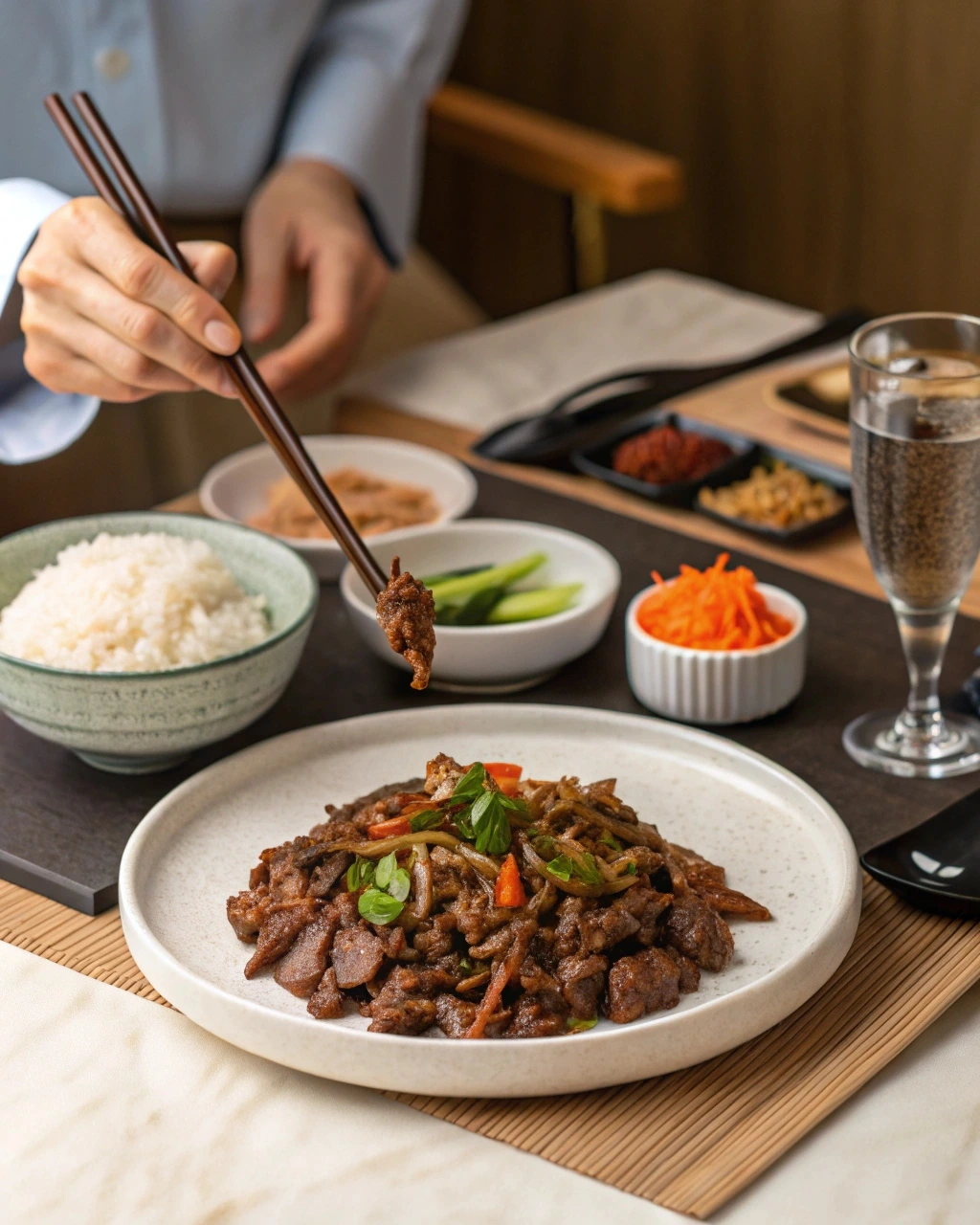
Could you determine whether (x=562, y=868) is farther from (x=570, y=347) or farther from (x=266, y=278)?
(x=570, y=347)

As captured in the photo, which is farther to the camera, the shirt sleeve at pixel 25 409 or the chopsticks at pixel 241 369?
the shirt sleeve at pixel 25 409

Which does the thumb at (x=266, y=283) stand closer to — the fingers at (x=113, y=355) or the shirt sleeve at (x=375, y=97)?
the shirt sleeve at (x=375, y=97)

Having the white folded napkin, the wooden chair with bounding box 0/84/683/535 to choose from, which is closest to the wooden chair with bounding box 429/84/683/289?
the wooden chair with bounding box 0/84/683/535

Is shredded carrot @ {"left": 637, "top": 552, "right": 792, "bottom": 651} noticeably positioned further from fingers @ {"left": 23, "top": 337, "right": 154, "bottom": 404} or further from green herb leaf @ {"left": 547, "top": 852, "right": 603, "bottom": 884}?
fingers @ {"left": 23, "top": 337, "right": 154, "bottom": 404}

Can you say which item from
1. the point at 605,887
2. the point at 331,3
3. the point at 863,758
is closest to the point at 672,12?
the point at 331,3

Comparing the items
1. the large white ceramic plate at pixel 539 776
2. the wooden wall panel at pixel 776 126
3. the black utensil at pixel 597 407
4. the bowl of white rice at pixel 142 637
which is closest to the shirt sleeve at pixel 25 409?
the bowl of white rice at pixel 142 637

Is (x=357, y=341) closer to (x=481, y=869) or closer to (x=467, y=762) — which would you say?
(x=467, y=762)

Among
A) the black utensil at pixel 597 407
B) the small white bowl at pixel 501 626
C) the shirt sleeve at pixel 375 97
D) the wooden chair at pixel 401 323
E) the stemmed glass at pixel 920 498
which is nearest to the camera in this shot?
the stemmed glass at pixel 920 498

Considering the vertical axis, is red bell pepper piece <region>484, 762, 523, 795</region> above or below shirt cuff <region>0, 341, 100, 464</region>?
below
